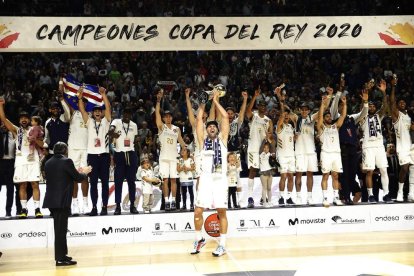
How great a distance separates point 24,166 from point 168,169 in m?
3.15

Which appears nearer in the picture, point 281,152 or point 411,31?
point 411,31

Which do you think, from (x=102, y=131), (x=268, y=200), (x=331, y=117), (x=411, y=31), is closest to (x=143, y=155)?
(x=102, y=131)

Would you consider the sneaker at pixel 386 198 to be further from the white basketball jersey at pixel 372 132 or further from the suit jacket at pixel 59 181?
the suit jacket at pixel 59 181

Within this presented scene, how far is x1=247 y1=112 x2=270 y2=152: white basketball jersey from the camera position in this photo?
15.6 metres

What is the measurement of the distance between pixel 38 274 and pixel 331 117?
8.00 metres

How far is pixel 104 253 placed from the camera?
13.1m

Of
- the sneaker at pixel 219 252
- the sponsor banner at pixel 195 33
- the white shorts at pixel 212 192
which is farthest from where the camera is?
the sponsor banner at pixel 195 33

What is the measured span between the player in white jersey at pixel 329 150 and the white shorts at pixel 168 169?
3.41 meters

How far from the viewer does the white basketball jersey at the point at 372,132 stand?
15.6 metres

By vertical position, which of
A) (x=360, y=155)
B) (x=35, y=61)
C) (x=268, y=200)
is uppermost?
(x=35, y=61)

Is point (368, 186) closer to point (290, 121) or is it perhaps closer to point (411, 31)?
point (290, 121)

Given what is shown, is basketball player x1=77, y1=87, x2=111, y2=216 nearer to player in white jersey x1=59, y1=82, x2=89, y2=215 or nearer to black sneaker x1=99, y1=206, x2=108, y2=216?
black sneaker x1=99, y1=206, x2=108, y2=216

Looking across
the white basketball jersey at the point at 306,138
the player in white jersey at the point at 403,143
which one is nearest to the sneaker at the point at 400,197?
the player in white jersey at the point at 403,143

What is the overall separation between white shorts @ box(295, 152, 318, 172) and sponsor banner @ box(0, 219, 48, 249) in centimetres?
589
